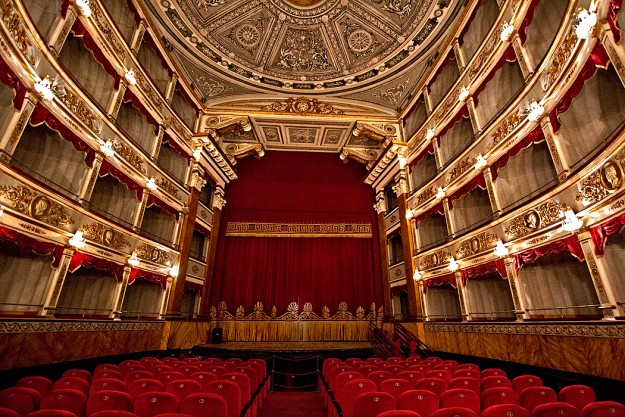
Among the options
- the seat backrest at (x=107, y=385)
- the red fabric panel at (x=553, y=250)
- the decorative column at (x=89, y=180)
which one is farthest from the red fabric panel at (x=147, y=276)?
the red fabric panel at (x=553, y=250)

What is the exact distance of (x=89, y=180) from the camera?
325 inches

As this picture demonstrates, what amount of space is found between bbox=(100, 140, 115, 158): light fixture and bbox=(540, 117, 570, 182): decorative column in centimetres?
1139

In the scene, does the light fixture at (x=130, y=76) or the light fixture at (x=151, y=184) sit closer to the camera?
the light fixture at (x=130, y=76)

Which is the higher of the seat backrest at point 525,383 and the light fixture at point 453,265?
the light fixture at point 453,265

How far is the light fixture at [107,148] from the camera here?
854 centimetres

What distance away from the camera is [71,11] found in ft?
24.7

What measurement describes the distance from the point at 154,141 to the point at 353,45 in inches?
380

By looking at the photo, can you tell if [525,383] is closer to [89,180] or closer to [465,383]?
[465,383]

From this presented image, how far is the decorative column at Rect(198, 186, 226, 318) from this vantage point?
13.3 meters

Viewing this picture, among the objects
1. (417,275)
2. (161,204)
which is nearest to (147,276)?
(161,204)

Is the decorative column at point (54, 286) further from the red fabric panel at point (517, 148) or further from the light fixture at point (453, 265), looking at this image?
the red fabric panel at point (517, 148)

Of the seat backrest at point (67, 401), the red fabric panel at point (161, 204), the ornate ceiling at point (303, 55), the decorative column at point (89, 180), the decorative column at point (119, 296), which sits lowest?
the seat backrest at point (67, 401)

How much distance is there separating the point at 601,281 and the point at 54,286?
11440mm

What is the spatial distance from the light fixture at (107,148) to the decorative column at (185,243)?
13.6 ft
